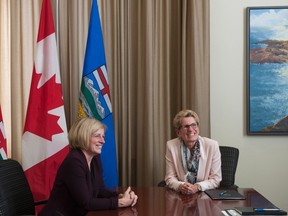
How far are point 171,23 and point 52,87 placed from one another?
1.27 metres

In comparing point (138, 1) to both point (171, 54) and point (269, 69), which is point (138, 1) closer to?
point (171, 54)

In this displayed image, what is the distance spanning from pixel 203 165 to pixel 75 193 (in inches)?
43.1

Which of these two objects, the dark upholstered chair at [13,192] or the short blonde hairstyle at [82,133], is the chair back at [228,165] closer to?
the short blonde hairstyle at [82,133]

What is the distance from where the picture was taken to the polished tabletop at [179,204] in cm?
201

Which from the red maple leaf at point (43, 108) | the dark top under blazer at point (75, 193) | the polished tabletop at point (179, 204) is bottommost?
the polished tabletop at point (179, 204)

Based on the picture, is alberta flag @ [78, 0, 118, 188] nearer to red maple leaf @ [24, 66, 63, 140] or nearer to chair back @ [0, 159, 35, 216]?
red maple leaf @ [24, 66, 63, 140]

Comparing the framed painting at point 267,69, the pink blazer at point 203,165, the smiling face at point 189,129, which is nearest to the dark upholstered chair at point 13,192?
the pink blazer at point 203,165

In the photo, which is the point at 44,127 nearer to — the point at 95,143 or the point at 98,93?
the point at 98,93

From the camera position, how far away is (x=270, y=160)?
3664mm

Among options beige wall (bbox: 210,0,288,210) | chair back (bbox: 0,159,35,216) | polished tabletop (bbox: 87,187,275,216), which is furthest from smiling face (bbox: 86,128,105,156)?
beige wall (bbox: 210,0,288,210)

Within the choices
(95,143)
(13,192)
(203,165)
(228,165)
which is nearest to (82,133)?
(95,143)

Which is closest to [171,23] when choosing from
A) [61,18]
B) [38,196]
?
[61,18]

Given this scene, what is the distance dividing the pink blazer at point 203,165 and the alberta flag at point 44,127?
2.94 feet

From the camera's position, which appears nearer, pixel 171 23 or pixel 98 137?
pixel 98 137
